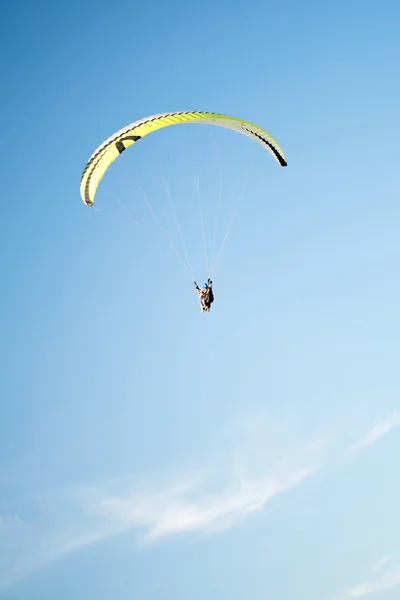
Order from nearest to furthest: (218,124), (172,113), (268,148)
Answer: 1. (172,113)
2. (218,124)
3. (268,148)

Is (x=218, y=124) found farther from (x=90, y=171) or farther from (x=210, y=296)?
(x=210, y=296)

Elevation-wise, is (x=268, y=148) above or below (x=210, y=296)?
above

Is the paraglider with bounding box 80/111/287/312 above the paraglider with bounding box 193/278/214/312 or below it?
above

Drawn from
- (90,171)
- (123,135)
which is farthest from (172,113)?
(90,171)

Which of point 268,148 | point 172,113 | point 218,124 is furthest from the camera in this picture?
point 268,148

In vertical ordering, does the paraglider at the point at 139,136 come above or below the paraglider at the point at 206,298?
above

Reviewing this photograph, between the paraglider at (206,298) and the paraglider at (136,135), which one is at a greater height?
the paraglider at (136,135)

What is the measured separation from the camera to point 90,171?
3055 cm

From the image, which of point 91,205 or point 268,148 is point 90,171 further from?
point 268,148

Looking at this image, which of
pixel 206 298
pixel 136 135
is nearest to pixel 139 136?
pixel 136 135

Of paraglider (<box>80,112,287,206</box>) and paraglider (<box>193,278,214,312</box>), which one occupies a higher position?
paraglider (<box>80,112,287,206</box>)

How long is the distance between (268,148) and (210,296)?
759 centimetres

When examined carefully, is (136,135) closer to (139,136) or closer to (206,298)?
(139,136)

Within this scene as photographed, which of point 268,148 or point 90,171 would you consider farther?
point 268,148
